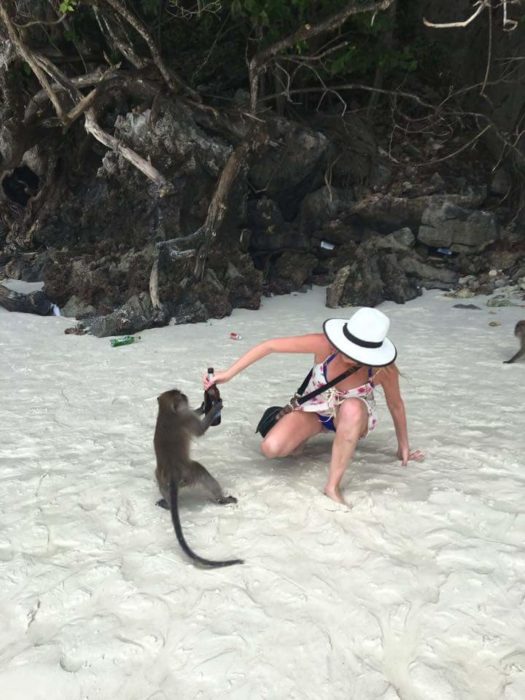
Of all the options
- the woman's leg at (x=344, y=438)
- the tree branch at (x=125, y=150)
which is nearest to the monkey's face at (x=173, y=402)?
the woman's leg at (x=344, y=438)

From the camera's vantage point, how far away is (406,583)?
91.2 inches

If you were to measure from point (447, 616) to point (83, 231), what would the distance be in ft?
37.2

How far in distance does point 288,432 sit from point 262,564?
946 mm

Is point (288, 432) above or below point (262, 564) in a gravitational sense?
above

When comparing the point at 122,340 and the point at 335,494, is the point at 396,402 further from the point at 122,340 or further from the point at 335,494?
the point at 122,340

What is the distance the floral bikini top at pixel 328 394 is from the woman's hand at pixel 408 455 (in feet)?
1.62

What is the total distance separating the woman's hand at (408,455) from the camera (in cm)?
336

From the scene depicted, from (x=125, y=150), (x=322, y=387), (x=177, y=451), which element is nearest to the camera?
(x=177, y=451)

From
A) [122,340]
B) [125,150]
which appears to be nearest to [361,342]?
[122,340]

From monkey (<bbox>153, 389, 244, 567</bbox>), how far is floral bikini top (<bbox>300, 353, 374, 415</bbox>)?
0.58 metres

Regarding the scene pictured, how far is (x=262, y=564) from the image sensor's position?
8.02 feet

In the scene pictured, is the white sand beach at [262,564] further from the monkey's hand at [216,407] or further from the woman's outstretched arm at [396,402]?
the monkey's hand at [216,407]

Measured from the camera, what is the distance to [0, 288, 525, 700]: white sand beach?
189 centimetres

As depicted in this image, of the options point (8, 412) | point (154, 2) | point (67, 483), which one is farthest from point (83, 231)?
point (67, 483)
